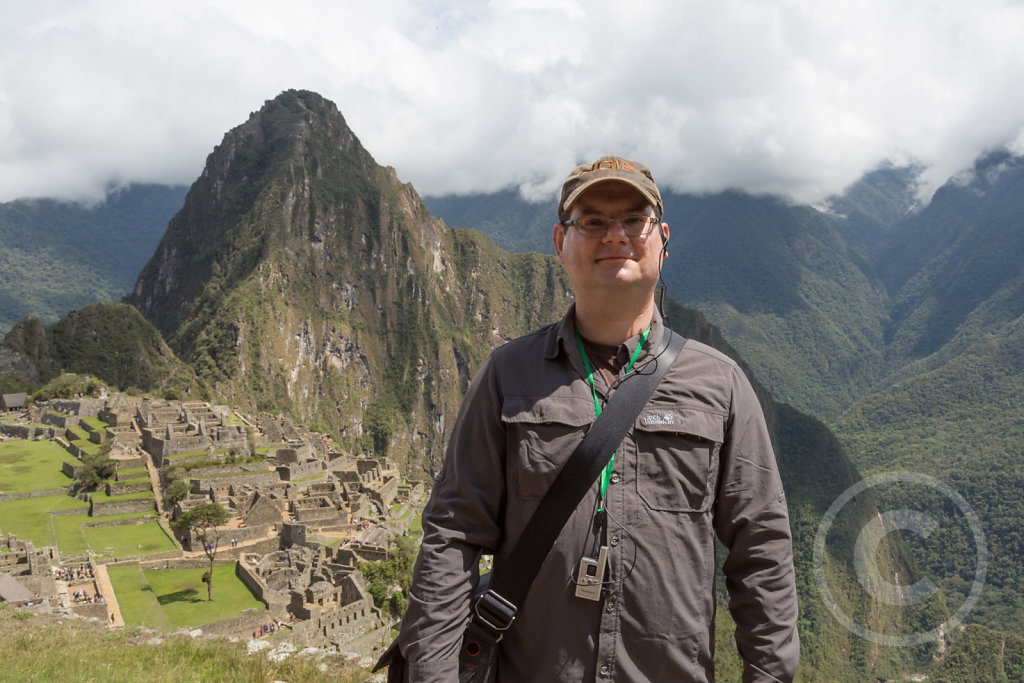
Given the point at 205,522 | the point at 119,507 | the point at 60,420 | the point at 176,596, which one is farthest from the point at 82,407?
the point at 176,596

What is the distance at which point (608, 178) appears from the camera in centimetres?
319

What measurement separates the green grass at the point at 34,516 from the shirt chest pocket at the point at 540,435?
89.6 feet

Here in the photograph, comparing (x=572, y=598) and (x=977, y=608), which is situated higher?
(x=572, y=598)

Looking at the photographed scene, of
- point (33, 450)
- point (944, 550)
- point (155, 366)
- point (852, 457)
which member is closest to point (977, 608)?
point (944, 550)

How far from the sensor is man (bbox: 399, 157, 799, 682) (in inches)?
120

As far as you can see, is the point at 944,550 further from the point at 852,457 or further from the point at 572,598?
the point at 572,598

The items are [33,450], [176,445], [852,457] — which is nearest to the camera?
[176,445]

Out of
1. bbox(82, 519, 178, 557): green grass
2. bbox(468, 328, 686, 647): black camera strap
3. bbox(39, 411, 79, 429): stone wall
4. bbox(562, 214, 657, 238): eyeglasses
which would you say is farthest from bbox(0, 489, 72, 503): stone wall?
bbox(562, 214, 657, 238): eyeglasses

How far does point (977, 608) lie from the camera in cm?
7206

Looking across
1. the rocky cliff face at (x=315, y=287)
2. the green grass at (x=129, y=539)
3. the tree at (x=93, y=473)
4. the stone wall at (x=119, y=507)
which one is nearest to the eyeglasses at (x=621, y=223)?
the green grass at (x=129, y=539)

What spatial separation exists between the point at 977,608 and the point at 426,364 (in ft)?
319

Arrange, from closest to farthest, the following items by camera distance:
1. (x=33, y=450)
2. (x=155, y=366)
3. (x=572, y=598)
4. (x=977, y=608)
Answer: (x=572, y=598), (x=33, y=450), (x=977, y=608), (x=155, y=366)

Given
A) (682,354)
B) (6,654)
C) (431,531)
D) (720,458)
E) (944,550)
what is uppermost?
(682,354)

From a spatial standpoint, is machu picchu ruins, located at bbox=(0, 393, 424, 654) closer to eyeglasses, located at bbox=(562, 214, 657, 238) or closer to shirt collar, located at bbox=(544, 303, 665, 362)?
shirt collar, located at bbox=(544, 303, 665, 362)
